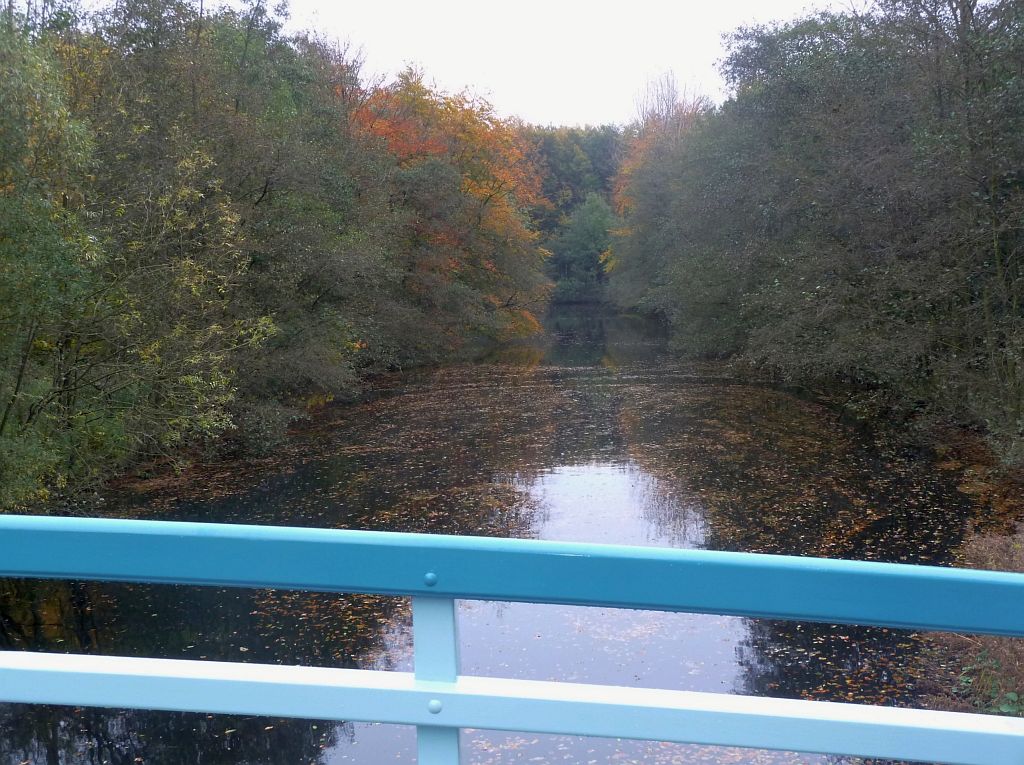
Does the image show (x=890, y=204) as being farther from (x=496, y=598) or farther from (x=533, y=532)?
(x=496, y=598)

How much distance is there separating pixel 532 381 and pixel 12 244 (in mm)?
17856

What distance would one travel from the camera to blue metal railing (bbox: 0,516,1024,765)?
1.38 metres

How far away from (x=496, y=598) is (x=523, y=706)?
17cm

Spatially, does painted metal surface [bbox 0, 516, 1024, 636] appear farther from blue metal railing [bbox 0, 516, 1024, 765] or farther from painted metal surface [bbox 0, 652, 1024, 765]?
painted metal surface [bbox 0, 652, 1024, 765]

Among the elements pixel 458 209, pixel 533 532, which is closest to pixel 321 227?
pixel 533 532

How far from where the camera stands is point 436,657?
4.90 feet

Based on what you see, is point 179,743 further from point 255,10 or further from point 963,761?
point 255,10

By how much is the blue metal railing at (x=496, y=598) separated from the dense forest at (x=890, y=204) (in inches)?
507

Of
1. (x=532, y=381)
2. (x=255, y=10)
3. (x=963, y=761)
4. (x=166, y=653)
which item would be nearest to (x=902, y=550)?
(x=166, y=653)

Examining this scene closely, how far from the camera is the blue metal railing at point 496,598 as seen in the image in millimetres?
1382

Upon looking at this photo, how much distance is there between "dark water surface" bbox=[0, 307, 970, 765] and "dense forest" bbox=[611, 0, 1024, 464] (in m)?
1.50

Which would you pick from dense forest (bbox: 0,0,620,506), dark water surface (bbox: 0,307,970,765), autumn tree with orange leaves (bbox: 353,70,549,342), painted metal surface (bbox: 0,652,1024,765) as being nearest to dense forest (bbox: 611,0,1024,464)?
dark water surface (bbox: 0,307,970,765)

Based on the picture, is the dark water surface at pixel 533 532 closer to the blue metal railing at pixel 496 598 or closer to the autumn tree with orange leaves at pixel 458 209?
the blue metal railing at pixel 496 598

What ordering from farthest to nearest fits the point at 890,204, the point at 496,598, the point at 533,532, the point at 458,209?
the point at 458,209 → the point at 890,204 → the point at 533,532 → the point at 496,598
